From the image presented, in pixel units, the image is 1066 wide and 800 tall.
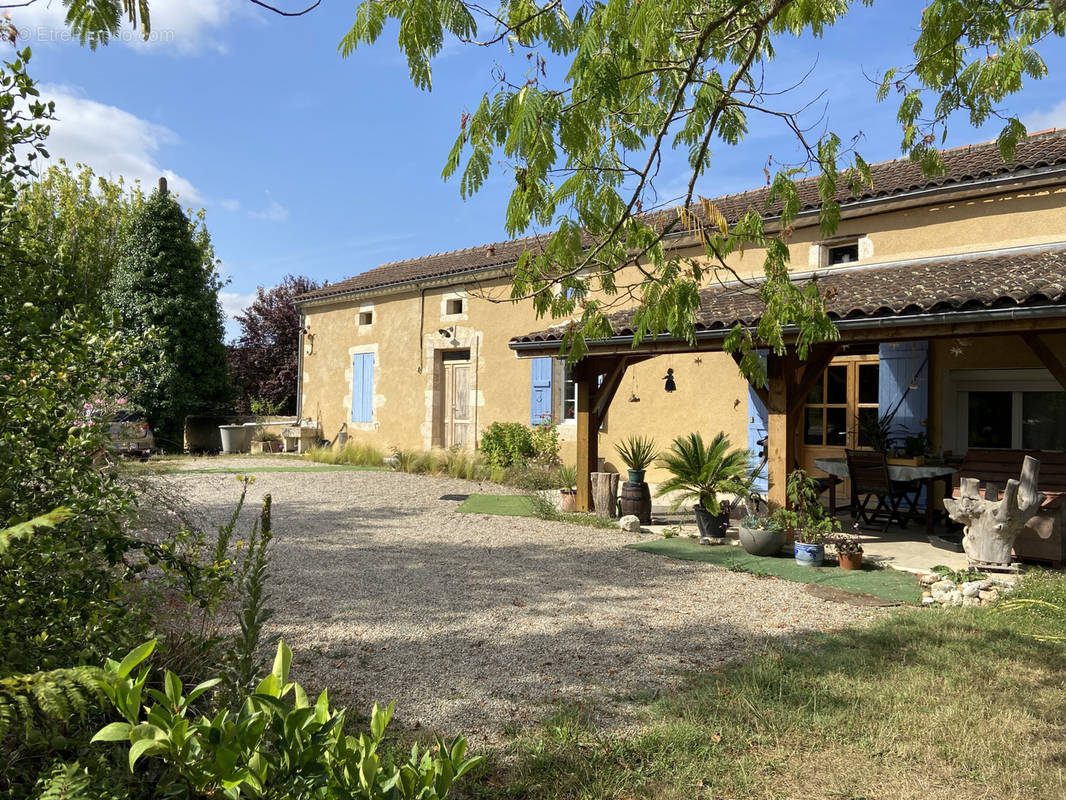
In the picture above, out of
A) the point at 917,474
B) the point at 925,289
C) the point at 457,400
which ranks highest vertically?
the point at 925,289

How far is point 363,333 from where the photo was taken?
16.4 meters

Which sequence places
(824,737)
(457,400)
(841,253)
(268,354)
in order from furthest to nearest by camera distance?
(268,354)
(457,400)
(841,253)
(824,737)

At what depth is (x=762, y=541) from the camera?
6.72 meters

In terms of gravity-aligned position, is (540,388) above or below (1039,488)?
above

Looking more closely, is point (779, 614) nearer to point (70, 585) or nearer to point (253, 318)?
point (70, 585)

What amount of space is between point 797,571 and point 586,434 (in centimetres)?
317

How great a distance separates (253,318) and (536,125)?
23.2 m

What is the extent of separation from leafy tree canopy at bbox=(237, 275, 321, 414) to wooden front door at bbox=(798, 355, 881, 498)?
17694mm

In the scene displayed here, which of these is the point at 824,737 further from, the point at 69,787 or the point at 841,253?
the point at 841,253

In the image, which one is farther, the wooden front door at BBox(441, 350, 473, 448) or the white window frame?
the wooden front door at BBox(441, 350, 473, 448)

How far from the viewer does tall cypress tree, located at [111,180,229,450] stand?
1580cm

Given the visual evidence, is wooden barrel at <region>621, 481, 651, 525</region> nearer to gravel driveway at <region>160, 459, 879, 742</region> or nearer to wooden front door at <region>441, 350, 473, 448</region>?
gravel driveway at <region>160, 459, 879, 742</region>

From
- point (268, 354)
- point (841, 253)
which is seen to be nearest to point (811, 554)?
point (841, 253)

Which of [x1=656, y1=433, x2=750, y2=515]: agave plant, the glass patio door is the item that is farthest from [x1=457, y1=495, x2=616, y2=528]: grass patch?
the glass patio door
